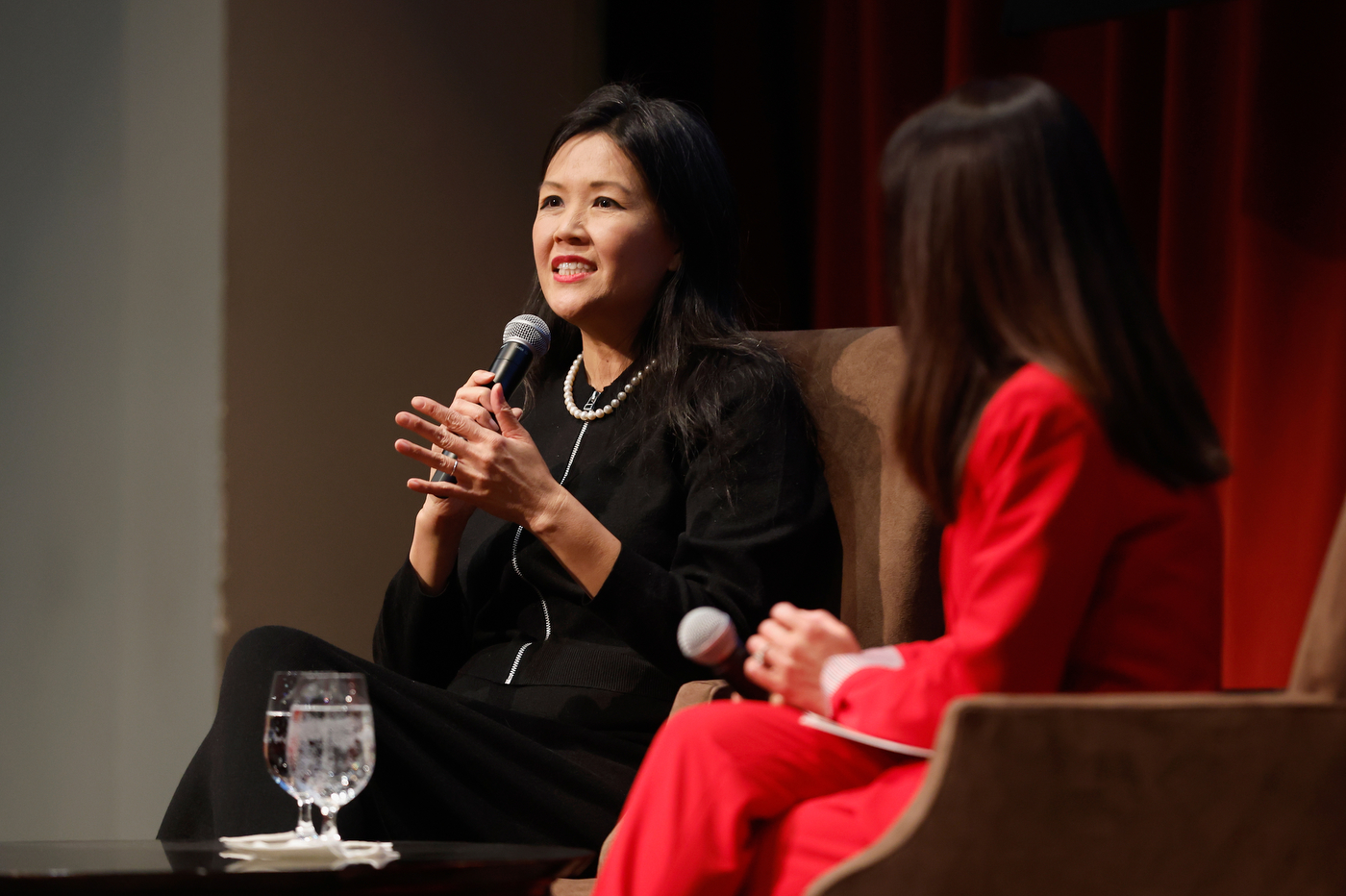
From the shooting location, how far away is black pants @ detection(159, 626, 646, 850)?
143 centimetres

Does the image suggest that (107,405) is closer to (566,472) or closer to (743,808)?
(566,472)

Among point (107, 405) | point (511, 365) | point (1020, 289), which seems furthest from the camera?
point (107, 405)

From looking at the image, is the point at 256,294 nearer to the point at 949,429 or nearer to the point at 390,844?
the point at 390,844

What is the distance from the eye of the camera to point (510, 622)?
186 centimetres

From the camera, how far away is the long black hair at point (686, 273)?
6.00ft

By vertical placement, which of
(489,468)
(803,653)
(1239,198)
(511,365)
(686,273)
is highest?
(1239,198)

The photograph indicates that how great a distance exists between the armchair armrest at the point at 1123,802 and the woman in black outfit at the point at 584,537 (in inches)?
26.6

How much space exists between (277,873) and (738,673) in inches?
19.9

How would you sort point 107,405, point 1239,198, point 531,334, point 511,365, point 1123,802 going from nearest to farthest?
point 1123,802, point 511,365, point 531,334, point 1239,198, point 107,405

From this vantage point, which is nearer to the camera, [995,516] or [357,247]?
[995,516]

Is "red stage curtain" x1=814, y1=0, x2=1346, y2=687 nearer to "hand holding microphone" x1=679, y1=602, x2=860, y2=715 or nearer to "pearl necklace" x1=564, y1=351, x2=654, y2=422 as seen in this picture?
"pearl necklace" x1=564, y1=351, x2=654, y2=422

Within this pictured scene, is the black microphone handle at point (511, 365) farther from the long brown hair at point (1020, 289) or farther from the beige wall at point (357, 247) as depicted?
the beige wall at point (357, 247)

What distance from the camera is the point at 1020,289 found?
1081mm

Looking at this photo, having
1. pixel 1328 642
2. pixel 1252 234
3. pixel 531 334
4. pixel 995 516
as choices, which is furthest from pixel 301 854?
pixel 1252 234
